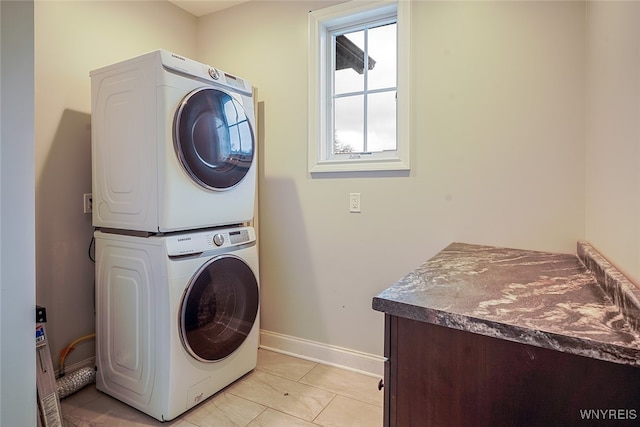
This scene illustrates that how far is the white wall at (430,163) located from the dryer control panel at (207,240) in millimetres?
462

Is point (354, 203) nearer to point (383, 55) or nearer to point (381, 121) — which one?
point (381, 121)

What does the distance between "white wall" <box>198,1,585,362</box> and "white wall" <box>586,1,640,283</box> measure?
15cm

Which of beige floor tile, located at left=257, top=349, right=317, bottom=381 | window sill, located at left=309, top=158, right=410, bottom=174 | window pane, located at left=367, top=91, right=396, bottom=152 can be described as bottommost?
beige floor tile, located at left=257, top=349, right=317, bottom=381

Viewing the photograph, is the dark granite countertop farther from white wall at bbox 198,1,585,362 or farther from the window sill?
the window sill

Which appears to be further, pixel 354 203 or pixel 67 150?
pixel 354 203

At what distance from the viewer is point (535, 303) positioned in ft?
2.90

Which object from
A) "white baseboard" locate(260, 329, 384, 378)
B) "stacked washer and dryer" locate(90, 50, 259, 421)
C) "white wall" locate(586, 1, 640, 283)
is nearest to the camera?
"white wall" locate(586, 1, 640, 283)

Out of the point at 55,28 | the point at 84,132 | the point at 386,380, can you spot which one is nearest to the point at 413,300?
the point at 386,380

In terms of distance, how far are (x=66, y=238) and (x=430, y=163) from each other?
208 centimetres

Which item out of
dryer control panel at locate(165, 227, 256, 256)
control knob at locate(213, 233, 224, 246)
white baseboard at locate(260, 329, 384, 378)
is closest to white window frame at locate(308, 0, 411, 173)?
dryer control panel at locate(165, 227, 256, 256)

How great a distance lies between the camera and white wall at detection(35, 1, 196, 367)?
1.83 meters

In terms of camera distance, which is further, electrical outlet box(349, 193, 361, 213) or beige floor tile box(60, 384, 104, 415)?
electrical outlet box(349, 193, 361, 213)

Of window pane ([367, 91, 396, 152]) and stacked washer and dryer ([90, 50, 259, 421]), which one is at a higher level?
window pane ([367, 91, 396, 152])

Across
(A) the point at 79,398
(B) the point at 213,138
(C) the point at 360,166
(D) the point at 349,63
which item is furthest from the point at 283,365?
(D) the point at 349,63
